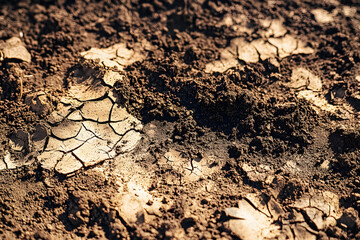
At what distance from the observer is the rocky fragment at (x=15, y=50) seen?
3.32 meters

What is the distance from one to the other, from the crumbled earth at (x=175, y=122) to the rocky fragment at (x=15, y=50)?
0.01m

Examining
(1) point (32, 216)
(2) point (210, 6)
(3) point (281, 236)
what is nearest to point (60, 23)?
(2) point (210, 6)

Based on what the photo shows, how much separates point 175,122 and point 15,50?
2.11 m

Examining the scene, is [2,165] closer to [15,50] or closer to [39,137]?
[39,137]

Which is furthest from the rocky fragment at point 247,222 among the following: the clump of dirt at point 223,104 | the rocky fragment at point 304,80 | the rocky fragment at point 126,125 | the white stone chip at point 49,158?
the white stone chip at point 49,158

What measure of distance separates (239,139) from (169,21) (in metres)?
1.90

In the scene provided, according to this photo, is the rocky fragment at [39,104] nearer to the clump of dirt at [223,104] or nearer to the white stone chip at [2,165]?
the white stone chip at [2,165]

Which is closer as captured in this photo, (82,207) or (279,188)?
(82,207)

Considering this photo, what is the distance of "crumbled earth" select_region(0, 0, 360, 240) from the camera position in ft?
8.55

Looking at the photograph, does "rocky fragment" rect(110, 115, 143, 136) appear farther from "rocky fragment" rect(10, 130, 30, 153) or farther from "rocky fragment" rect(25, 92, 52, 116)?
"rocky fragment" rect(10, 130, 30, 153)

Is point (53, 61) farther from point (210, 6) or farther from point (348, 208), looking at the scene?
point (348, 208)

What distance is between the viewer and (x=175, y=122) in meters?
3.15

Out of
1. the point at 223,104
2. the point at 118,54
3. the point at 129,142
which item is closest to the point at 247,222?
the point at 223,104

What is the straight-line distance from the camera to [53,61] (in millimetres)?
3434
